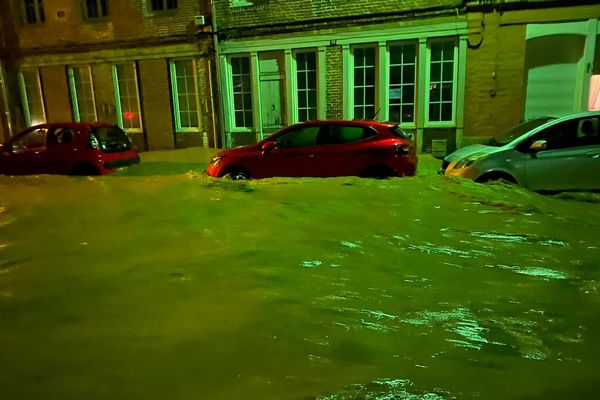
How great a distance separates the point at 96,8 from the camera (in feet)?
54.0

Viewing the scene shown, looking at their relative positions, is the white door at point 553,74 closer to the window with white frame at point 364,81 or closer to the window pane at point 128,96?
the window with white frame at point 364,81

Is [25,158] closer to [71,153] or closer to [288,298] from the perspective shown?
[71,153]

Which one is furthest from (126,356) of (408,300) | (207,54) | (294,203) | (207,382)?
(207,54)

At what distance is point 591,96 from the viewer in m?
11.8

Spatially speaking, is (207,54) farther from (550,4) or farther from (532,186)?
(532,186)

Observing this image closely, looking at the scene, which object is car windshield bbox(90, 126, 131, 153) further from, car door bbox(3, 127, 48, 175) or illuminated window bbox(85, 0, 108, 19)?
illuminated window bbox(85, 0, 108, 19)

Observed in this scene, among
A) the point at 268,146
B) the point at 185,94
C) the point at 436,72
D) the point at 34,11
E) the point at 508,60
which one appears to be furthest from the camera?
the point at 34,11

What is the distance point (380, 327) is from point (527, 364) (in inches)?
32.6

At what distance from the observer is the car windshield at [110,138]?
32.4 ft

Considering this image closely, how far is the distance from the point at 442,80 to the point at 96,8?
12.2 metres

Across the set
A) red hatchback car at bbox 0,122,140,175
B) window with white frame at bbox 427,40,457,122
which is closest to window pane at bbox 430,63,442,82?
window with white frame at bbox 427,40,457,122

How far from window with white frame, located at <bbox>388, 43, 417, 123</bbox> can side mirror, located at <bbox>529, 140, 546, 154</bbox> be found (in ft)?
19.7

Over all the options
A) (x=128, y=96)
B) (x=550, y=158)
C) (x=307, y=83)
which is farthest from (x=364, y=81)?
(x=128, y=96)

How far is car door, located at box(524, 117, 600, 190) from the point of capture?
302 inches
